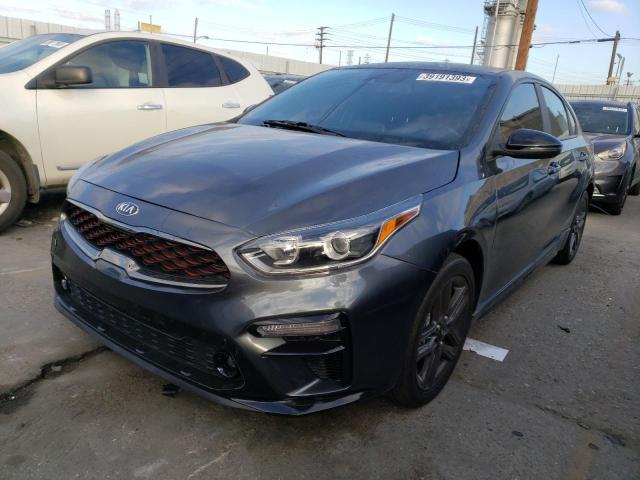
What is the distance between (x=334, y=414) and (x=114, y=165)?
1.57m

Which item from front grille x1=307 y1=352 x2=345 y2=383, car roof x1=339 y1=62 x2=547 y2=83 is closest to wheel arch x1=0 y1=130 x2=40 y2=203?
car roof x1=339 y1=62 x2=547 y2=83

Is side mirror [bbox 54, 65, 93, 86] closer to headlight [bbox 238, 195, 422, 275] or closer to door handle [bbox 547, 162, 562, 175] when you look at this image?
headlight [bbox 238, 195, 422, 275]

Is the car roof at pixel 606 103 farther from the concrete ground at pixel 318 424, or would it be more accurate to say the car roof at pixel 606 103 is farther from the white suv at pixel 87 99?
the concrete ground at pixel 318 424

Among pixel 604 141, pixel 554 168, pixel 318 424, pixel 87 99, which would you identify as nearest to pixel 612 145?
Result: pixel 604 141

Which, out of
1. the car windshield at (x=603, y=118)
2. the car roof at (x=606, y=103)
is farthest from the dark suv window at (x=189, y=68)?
the car roof at (x=606, y=103)

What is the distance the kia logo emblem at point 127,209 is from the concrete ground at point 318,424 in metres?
0.86

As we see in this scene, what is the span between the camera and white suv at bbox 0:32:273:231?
15.1 ft

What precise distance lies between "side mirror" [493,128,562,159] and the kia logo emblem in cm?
179

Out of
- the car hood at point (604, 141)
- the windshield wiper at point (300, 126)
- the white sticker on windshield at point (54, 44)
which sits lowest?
the car hood at point (604, 141)

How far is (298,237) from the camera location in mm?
1973

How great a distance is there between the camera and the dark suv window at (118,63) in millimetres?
5074

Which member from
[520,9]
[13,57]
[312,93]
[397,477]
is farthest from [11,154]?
[520,9]

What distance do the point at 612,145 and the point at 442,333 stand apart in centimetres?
649

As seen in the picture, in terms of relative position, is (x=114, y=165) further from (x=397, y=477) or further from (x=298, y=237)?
(x=397, y=477)
